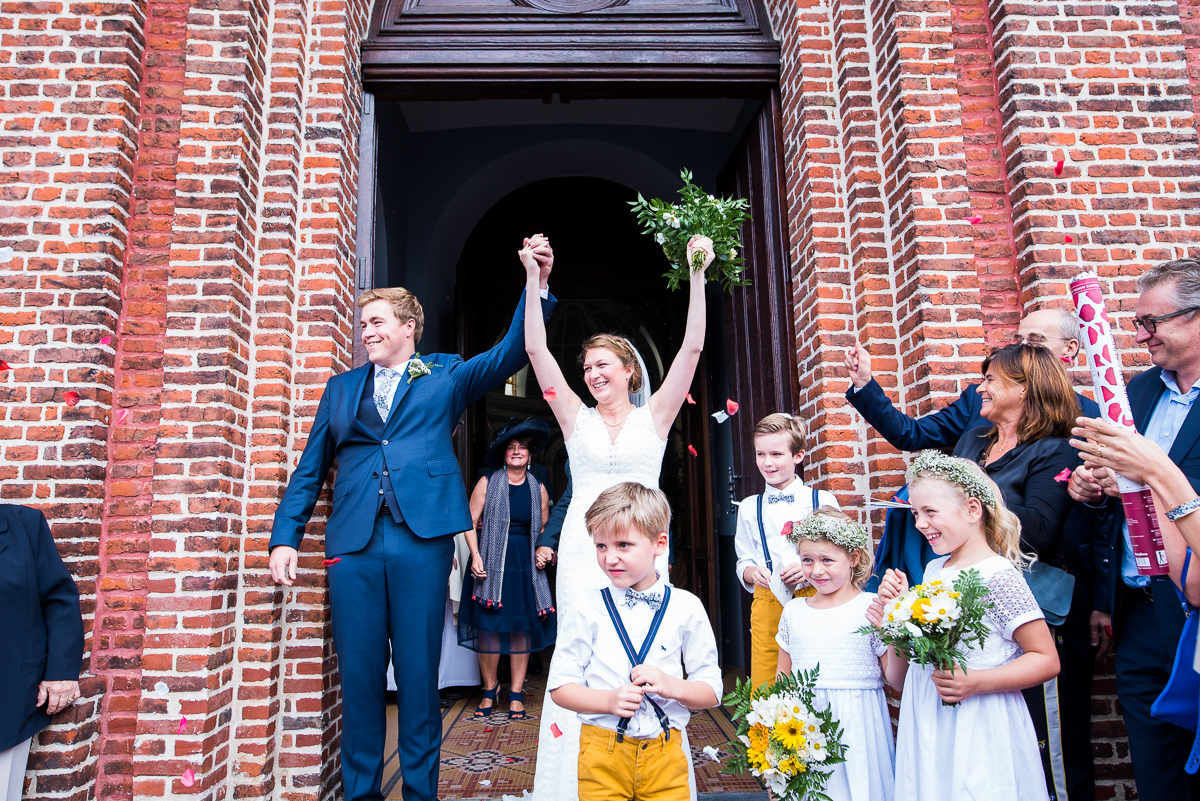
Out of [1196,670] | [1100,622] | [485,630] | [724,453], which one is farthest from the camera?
[724,453]

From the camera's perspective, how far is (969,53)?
4.09m

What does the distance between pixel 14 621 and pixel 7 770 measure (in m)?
0.56

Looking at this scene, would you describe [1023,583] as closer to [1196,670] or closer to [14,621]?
[1196,670]

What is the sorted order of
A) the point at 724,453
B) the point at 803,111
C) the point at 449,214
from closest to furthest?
the point at 803,111 → the point at 724,453 → the point at 449,214

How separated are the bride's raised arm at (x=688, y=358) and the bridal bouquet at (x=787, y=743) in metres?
1.17

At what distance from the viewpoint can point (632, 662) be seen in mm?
2275

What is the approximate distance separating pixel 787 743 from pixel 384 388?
2162 mm

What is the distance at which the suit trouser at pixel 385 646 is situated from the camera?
3.11 meters

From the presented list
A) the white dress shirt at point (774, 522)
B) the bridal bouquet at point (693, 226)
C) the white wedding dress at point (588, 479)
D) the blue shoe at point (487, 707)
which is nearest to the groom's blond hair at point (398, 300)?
the white wedding dress at point (588, 479)

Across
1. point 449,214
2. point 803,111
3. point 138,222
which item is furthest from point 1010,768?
point 449,214

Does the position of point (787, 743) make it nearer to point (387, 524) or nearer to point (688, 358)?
point (688, 358)

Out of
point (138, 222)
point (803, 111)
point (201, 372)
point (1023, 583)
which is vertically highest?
point (803, 111)

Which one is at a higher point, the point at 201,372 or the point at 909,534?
the point at 201,372

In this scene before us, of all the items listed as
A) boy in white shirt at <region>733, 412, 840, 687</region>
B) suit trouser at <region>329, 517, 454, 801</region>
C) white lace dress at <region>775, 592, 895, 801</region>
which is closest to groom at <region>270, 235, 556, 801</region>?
suit trouser at <region>329, 517, 454, 801</region>
